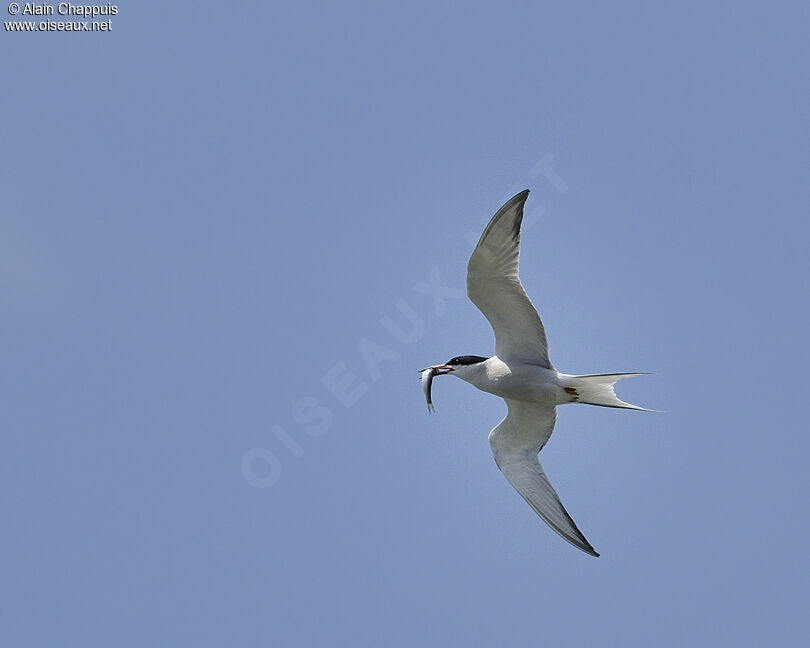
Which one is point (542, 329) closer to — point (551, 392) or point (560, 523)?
point (551, 392)

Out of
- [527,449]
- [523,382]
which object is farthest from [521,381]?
[527,449]

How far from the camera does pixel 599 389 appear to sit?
11.0 metres

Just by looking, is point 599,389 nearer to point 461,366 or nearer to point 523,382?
point 523,382

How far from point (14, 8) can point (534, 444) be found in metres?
10.4

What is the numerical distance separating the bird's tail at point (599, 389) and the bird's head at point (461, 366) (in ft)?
4.17

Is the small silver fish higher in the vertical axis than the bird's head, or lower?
lower

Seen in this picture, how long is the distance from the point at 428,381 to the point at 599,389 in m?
2.03

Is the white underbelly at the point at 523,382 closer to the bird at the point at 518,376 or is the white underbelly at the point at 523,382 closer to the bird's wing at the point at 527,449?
the bird at the point at 518,376

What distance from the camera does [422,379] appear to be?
472 inches

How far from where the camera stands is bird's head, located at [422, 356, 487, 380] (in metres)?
11.8

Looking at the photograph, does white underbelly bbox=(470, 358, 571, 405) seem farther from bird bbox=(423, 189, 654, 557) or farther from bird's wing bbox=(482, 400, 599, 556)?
bird's wing bbox=(482, 400, 599, 556)

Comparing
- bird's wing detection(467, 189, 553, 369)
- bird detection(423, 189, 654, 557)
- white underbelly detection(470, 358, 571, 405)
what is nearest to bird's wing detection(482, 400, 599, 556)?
bird detection(423, 189, 654, 557)

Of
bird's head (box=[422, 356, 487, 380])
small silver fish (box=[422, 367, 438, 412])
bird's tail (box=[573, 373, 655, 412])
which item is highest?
bird's tail (box=[573, 373, 655, 412])

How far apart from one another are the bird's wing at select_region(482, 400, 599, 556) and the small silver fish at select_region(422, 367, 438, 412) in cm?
101
